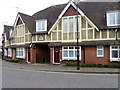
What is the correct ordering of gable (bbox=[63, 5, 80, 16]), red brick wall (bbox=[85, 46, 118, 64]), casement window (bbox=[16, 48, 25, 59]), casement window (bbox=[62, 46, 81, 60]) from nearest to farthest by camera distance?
red brick wall (bbox=[85, 46, 118, 64]) → casement window (bbox=[62, 46, 81, 60]) → gable (bbox=[63, 5, 80, 16]) → casement window (bbox=[16, 48, 25, 59])

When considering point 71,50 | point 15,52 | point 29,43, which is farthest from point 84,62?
point 15,52

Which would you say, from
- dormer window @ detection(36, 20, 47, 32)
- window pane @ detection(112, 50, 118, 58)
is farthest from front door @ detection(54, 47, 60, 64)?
window pane @ detection(112, 50, 118, 58)

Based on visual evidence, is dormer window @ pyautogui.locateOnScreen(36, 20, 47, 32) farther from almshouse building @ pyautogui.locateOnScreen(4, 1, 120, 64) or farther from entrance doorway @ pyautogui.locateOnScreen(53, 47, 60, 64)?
entrance doorway @ pyautogui.locateOnScreen(53, 47, 60, 64)

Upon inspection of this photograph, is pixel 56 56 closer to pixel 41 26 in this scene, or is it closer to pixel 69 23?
pixel 69 23

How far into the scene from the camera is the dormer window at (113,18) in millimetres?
20016

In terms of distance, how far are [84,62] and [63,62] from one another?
3.10 metres

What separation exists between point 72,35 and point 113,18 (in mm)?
6042

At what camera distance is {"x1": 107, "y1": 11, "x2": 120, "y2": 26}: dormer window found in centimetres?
2002

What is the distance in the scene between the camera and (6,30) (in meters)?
39.4

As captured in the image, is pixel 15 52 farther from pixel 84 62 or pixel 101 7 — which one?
pixel 101 7

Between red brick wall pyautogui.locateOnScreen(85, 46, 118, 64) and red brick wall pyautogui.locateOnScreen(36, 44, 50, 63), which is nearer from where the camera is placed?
red brick wall pyautogui.locateOnScreen(85, 46, 118, 64)

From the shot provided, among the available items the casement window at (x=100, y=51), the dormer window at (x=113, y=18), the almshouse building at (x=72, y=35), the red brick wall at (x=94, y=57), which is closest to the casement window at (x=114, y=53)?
the almshouse building at (x=72, y=35)

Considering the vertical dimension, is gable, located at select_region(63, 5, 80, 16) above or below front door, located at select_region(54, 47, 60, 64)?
above

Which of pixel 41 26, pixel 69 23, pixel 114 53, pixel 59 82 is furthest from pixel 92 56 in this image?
pixel 59 82
